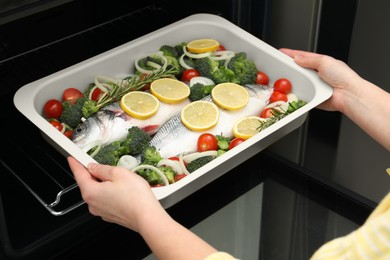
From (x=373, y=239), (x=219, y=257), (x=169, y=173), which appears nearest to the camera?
(x=373, y=239)

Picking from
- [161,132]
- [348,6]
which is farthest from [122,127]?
[348,6]

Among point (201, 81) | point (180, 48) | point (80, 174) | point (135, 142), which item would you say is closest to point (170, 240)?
point (80, 174)

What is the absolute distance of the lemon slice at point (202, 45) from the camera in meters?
1.71

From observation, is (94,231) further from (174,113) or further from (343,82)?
(343,82)

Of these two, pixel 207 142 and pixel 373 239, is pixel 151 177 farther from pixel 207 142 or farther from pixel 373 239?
pixel 373 239

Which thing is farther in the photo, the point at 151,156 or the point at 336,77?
the point at 336,77

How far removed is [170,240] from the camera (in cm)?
113

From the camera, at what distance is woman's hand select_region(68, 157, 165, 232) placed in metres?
1.19

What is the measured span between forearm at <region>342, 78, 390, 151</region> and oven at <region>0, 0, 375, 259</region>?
10.5 inches

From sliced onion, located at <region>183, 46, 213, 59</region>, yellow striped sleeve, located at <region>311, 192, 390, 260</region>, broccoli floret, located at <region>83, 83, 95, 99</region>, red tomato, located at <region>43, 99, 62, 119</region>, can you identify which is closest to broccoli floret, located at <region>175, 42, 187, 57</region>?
sliced onion, located at <region>183, 46, 213, 59</region>

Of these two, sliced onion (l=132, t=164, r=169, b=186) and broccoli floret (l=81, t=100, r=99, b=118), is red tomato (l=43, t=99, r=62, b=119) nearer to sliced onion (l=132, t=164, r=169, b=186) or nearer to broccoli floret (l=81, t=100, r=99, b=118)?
broccoli floret (l=81, t=100, r=99, b=118)

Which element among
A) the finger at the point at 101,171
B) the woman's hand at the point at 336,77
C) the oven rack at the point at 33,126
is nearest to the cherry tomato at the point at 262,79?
the woman's hand at the point at 336,77

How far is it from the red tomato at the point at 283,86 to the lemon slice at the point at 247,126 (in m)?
0.12

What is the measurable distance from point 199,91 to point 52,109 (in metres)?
0.34
